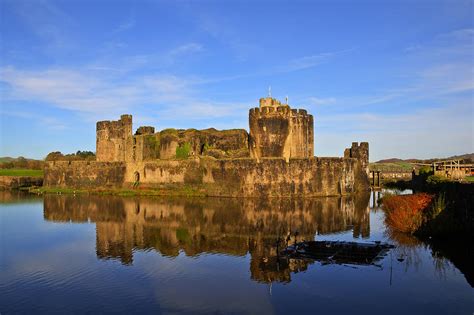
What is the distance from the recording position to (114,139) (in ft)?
150

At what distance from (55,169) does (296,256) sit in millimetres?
36835

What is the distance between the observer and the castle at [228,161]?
115 ft

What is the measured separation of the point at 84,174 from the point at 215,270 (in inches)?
1309

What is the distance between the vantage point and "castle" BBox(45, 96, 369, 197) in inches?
1384

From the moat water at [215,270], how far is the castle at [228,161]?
36.3 ft

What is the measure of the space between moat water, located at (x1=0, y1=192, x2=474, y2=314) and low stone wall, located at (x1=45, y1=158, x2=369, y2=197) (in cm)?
1084

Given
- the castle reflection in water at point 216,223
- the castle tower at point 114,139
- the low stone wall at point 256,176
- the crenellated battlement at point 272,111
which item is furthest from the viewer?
the castle tower at point 114,139

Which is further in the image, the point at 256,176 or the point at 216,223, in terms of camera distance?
the point at 256,176

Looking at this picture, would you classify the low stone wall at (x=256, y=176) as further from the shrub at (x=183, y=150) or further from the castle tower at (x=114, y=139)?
the castle tower at (x=114, y=139)

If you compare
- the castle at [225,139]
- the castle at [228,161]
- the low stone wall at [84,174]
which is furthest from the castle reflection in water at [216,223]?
the low stone wall at [84,174]

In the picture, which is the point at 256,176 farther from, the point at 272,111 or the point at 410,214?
the point at 410,214

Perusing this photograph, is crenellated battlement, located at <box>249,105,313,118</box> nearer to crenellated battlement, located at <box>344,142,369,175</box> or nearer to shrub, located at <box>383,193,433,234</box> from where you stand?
crenellated battlement, located at <box>344,142,369,175</box>

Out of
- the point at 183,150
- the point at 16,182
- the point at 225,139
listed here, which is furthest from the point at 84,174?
the point at 16,182

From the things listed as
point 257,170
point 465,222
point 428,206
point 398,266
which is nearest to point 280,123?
point 257,170
